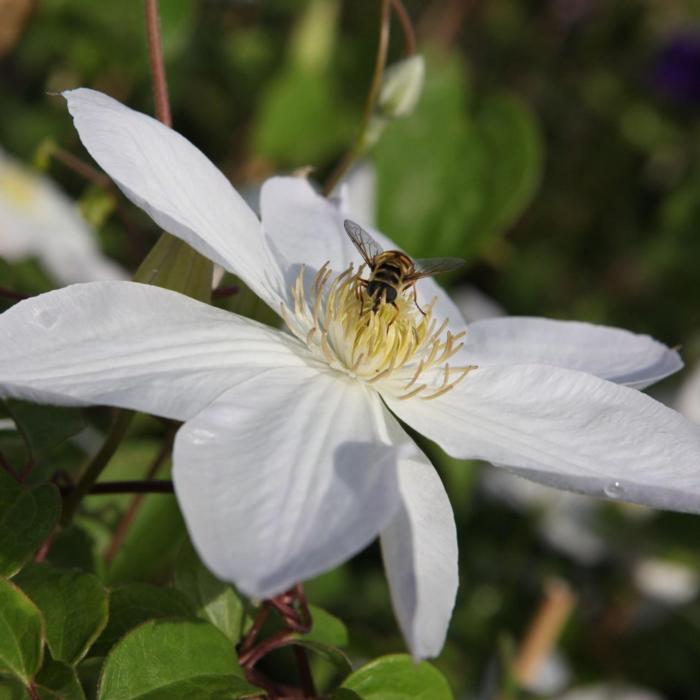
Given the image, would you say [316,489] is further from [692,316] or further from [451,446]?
[692,316]

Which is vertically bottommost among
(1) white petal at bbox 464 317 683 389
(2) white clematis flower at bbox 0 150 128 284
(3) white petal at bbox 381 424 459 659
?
(2) white clematis flower at bbox 0 150 128 284

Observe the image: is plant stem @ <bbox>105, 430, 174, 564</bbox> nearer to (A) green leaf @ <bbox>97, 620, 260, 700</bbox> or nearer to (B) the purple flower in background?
(A) green leaf @ <bbox>97, 620, 260, 700</bbox>

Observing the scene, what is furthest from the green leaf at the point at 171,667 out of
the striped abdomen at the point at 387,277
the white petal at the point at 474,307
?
the white petal at the point at 474,307

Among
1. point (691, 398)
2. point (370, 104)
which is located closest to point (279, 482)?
point (370, 104)

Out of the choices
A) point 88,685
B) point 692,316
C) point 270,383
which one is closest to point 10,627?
point 270,383

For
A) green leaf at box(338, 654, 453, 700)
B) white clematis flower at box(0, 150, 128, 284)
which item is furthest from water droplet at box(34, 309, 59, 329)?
white clematis flower at box(0, 150, 128, 284)

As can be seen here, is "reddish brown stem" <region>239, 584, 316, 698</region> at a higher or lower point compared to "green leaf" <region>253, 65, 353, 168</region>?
higher

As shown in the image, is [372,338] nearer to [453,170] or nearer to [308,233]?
[308,233]
